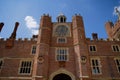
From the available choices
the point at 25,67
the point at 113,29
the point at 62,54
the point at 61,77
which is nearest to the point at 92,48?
the point at 62,54

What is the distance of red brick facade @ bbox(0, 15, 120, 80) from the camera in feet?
69.7

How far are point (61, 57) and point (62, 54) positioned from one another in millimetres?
602

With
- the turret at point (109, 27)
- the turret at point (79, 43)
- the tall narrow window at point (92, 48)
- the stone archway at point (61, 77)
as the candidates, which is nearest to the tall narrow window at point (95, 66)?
the tall narrow window at point (92, 48)

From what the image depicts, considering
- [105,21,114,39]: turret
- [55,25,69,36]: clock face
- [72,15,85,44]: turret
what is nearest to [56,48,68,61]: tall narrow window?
[72,15,85,44]: turret

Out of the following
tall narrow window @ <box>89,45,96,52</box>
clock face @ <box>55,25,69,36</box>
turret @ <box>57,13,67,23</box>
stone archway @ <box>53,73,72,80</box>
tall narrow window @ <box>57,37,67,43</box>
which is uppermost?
turret @ <box>57,13,67,23</box>

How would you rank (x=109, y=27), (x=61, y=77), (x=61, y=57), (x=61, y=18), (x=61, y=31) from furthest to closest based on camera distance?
1. (x=109, y=27)
2. (x=61, y=18)
3. (x=61, y=31)
4. (x=61, y=77)
5. (x=61, y=57)

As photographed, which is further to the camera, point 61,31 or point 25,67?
point 61,31

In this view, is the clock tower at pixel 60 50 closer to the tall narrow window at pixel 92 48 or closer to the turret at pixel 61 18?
the turret at pixel 61 18

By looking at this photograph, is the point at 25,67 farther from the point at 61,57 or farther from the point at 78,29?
the point at 78,29

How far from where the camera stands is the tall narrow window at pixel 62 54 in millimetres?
22875

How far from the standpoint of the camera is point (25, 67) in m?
22.5

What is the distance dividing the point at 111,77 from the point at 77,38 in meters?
8.26

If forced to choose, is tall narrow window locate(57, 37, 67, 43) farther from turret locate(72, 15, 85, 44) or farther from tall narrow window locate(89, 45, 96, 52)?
tall narrow window locate(89, 45, 96, 52)

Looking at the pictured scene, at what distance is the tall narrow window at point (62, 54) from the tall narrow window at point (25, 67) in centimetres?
474
